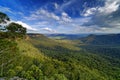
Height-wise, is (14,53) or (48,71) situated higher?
(14,53)

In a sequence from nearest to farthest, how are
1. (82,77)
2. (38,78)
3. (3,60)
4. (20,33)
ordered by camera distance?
(20,33) < (3,60) < (38,78) < (82,77)

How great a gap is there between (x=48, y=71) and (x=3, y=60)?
218 ft

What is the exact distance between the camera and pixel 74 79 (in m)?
94.6

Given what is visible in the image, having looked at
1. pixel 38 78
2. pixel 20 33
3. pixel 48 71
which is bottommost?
pixel 48 71

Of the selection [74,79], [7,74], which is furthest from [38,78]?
[74,79]

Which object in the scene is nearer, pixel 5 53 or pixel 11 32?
pixel 11 32

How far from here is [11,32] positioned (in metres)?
22.5

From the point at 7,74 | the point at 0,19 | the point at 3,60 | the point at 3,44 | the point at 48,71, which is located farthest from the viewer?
the point at 48,71

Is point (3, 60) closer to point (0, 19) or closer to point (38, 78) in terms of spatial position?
point (0, 19)

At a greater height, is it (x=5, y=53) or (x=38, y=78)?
(x=5, y=53)

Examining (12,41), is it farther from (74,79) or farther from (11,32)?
(74,79)

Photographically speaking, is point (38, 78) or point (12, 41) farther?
point (38, 78)

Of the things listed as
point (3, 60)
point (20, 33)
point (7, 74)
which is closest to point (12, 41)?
point (20, 33)

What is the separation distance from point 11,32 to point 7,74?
20682 millimetres
